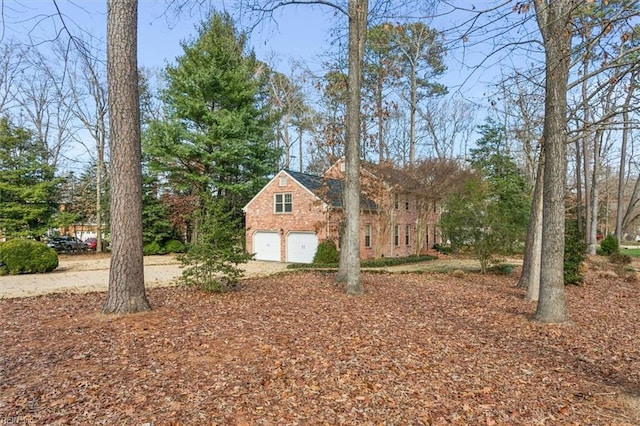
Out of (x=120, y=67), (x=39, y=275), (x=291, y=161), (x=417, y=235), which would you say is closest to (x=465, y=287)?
(x=120, y=67)

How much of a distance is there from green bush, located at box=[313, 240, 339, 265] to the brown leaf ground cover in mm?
10125

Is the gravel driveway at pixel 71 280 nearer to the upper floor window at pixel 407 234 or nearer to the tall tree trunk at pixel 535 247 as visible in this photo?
the tall tree trunk at pixel 535 247

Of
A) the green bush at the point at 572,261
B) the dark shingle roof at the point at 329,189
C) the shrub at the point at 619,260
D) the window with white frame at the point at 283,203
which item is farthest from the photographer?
the window with white frame at the point at 283,203

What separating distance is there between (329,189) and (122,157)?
38.5 feet

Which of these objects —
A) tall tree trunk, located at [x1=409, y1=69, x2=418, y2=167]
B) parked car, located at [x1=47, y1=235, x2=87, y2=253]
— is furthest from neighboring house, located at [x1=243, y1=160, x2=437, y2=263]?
parked car, located at [x1=47, y1=235, x2=87, y2=253]

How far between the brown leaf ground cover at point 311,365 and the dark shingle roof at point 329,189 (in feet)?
33.8

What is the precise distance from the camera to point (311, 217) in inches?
760

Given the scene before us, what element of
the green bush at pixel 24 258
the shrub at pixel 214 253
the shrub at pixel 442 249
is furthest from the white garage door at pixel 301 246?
the shrub at pixel 442 249

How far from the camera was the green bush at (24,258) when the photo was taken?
13820mm

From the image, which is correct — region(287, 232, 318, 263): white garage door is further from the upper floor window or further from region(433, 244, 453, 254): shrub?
region(433, 244, 453, 254): shrub

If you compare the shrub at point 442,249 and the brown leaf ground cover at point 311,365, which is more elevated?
the brown leaf ground cover at point 311,365

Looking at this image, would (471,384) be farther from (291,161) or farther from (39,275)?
(291,161)

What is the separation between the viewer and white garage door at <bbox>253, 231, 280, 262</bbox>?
20.6 meters

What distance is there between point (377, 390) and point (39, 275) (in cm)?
1504
